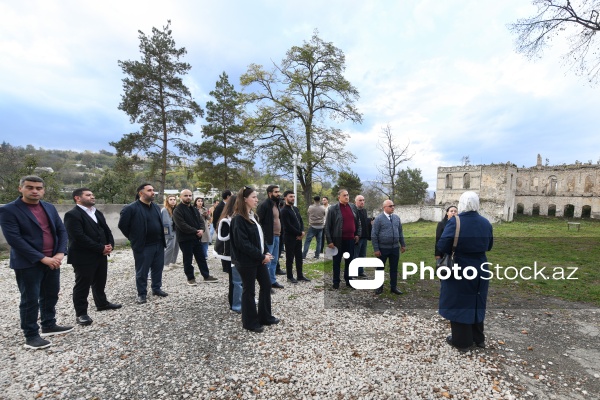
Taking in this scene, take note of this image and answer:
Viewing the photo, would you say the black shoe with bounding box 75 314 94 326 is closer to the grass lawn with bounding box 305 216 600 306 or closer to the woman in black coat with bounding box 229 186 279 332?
the woman in black coat with bounding box 229 186 279 332

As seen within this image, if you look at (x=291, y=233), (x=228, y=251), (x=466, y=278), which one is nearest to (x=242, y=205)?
(x=228, y=251)

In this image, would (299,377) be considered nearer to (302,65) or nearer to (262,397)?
(262,397)

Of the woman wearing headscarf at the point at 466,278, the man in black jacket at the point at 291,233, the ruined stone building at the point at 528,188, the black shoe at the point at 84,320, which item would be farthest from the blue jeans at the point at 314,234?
the ruined stone building at the point at 528,188

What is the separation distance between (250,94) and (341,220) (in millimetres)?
15621

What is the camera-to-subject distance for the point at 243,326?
408 centimetres

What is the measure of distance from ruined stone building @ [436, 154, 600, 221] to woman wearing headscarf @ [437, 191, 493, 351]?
3278cm

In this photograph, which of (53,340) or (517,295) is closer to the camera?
(53,340)

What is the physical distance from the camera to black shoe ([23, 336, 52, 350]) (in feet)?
11.4

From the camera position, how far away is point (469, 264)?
11.6ft

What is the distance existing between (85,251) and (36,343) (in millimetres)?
1294

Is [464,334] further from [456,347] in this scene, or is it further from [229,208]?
[229,208]

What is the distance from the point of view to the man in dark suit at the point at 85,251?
14.0 ft


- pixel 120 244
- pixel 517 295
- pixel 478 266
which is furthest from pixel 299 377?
pixel 120 244

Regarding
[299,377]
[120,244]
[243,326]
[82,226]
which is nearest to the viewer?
[299,377]
